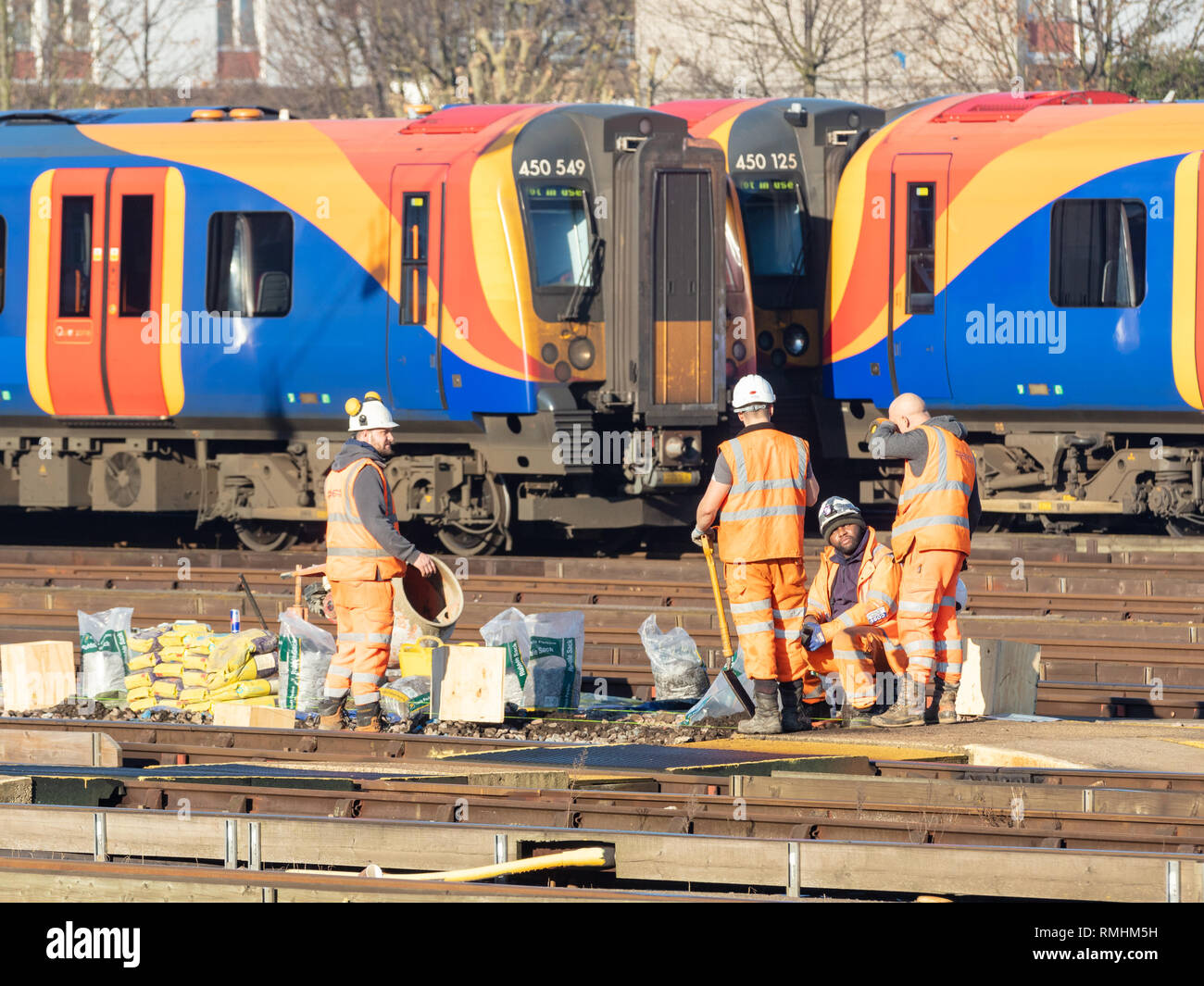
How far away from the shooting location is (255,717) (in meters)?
10.0

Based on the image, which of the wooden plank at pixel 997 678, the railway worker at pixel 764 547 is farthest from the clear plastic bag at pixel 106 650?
the wooden plank at pixel 997 678

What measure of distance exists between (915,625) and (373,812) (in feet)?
9.98

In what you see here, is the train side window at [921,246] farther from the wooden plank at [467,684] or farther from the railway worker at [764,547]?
the wooden plank at [467,684]

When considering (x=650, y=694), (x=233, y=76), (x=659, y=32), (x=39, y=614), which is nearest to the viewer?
(x=650, y=694)

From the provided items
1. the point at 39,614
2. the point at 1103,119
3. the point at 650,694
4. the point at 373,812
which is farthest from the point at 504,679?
the point at 1103,119

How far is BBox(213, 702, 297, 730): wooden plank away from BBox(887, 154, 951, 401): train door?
755cm

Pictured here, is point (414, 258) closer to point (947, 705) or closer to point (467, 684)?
point (467, 684)

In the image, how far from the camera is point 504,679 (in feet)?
33.0

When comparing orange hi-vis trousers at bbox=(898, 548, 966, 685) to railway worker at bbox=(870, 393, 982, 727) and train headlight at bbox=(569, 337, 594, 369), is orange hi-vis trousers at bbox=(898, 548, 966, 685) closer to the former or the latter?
railway worker at bbox=(870, 393, 982, 727)

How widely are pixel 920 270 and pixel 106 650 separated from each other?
25.6 ft

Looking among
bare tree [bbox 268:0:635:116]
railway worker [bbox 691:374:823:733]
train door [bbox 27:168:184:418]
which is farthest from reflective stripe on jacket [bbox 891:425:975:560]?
bare tree [bbox 268:0:635:116]

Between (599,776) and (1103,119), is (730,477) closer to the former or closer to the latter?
(599,776)

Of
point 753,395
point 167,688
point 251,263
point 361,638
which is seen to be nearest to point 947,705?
point 753,395

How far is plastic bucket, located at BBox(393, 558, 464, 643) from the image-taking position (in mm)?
10305
